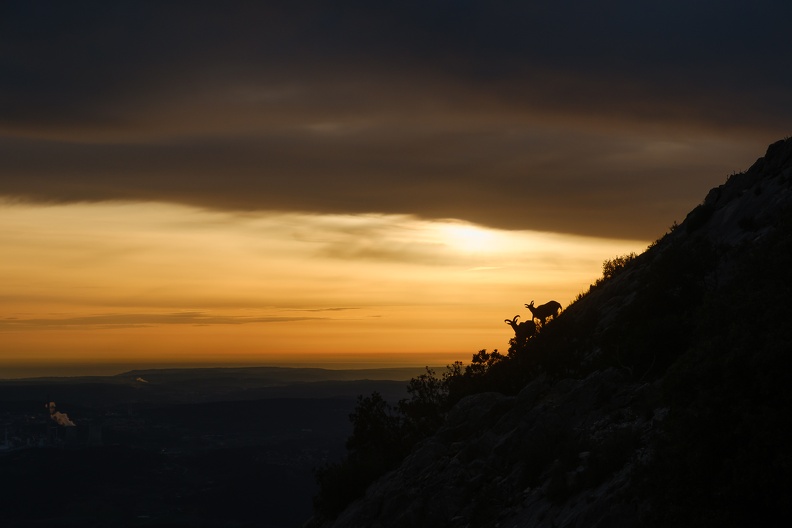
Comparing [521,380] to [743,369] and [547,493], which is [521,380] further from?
[743,369]

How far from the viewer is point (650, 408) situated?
97.6 ft

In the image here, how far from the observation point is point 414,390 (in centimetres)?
6291

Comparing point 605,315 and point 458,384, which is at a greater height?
point 605,315

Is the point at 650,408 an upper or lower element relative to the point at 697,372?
lower

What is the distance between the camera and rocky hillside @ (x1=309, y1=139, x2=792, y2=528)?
21734 millimetres

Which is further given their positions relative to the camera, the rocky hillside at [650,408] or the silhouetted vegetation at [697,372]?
the rocky hillside at [650,408]

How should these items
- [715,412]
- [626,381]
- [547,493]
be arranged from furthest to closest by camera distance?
[626,381], [547,493], [715,412]

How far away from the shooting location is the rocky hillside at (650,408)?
2173cm

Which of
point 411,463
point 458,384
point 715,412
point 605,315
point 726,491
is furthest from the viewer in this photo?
point 458,384

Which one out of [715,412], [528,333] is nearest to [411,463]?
[528,333]

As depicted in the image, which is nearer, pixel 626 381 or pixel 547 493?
pixel 547 493

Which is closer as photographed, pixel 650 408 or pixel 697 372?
pixel 697 372

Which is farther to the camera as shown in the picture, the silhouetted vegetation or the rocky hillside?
the rocky hillside

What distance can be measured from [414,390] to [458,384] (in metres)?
6.33
